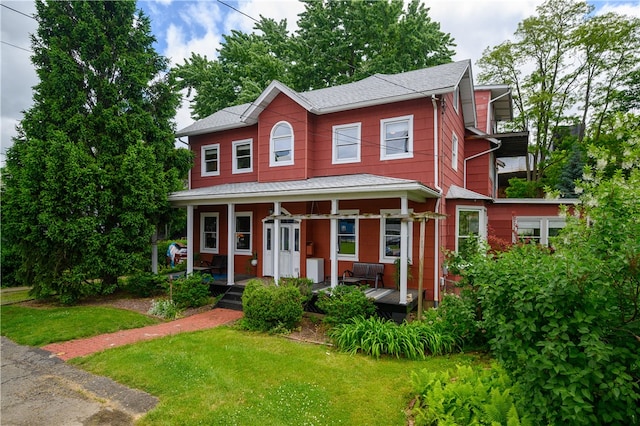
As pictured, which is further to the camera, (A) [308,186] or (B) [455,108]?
(B) [455,108]

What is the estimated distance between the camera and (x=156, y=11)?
1180 cm

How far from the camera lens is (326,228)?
1174 centimetres

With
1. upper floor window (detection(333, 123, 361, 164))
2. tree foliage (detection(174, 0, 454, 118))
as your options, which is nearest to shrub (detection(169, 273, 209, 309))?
upper floor window (detection(333, 123, 361, 164))

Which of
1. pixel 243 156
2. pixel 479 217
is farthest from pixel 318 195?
pixel 479 217

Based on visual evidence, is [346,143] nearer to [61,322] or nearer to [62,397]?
[62,397]

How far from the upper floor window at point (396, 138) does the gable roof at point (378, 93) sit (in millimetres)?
661

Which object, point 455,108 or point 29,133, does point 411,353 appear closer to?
point 455,108

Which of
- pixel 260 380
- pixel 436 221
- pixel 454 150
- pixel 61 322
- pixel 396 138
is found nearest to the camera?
pixel 260 380

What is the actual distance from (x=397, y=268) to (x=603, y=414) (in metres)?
7.34

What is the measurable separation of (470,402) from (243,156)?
11.7 metres

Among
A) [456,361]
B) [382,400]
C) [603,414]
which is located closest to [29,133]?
[382,400]

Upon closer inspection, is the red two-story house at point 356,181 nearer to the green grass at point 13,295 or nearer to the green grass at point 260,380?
the green grass at point 260,380

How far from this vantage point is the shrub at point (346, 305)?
771cm

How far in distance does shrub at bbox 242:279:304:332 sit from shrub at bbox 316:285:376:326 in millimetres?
669
